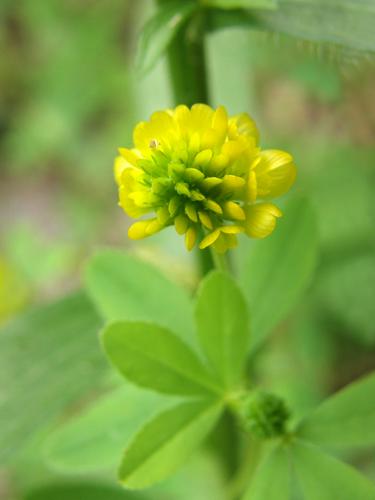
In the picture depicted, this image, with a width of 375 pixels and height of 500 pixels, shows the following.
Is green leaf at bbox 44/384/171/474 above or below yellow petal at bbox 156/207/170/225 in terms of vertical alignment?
below

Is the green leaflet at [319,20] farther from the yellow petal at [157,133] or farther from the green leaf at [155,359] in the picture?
the green leaf at [155,359]

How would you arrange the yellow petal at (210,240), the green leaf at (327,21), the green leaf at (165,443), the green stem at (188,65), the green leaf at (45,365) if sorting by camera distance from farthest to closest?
the green leaf at (45,365), the green stem at (188,65), the green leaf at (327,21), the green leaf at (165,443), the yellow petal at (210,240)

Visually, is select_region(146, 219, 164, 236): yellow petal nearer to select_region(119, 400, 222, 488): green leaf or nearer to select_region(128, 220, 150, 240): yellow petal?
select_region(128, 220, 150, 240): yellow petal

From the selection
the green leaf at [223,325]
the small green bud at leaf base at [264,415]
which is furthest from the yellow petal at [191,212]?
the small green bud at leaf base at [264,415]

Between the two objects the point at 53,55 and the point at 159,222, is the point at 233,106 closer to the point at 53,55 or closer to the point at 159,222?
the point at 159,222

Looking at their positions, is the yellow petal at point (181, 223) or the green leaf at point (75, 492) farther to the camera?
the green leaf at point (75, 492)

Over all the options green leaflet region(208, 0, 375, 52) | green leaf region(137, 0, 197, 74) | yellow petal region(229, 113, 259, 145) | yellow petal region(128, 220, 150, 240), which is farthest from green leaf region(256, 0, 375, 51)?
yellow petal region(128, 220, 150, 240)

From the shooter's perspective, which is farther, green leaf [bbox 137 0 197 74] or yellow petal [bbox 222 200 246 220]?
green leaf [bbox 137 0 197 74]
